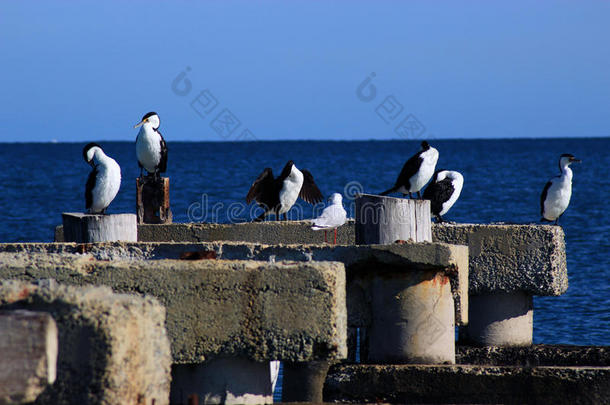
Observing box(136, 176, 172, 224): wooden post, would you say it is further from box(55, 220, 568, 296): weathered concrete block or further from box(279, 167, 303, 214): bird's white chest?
box(279, 167, 303, 214): bird's white chest

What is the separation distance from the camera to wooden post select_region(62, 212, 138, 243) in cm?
745

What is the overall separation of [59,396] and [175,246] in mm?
2297

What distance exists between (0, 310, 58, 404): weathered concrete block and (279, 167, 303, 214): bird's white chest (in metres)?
8.00

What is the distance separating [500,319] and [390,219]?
9.00ft

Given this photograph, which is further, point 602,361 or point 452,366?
point 602,361

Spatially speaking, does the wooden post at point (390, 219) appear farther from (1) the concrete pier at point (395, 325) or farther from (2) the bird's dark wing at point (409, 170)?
(2) the bird's dark wing at point (409, 170)

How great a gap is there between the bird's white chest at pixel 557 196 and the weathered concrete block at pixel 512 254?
197 inches

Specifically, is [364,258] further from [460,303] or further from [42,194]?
[42,194]

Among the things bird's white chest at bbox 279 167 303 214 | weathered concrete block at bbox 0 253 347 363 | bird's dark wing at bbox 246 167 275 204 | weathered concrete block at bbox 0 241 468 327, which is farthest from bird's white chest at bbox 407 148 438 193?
weathered concrete block at bbox 0 253 347 363

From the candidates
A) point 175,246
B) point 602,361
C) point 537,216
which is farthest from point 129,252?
point 537,216

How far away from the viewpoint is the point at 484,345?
9.24 meters

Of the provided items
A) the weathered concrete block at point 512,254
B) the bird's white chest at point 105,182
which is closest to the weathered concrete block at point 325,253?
the weathered concrete block at point 512,254

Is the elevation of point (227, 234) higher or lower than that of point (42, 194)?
lower

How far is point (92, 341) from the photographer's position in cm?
419
